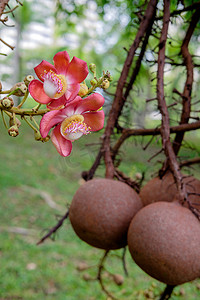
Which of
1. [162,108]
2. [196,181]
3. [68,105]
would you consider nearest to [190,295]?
[196,181]

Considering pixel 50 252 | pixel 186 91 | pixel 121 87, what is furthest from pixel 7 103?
pixel 50 252

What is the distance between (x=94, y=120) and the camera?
59 centimetres

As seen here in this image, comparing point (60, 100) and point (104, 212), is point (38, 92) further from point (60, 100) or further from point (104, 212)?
point (104, 212)

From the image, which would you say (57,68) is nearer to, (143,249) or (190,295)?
(143,249)

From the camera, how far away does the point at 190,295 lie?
2709mm

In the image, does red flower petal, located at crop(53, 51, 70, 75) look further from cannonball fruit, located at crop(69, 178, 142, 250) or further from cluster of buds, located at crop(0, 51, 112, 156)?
cannonball fruit, located at crop(69, 178, 142, 250)

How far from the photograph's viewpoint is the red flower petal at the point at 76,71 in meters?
0.54

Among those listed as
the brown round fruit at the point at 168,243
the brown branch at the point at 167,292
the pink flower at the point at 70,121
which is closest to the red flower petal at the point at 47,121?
the pink flower at the point at 70,121

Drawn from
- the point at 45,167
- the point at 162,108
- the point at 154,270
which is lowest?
the point at 45,167

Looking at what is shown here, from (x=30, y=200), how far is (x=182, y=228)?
367 cm

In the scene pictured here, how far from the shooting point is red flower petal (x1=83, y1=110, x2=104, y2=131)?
576mm

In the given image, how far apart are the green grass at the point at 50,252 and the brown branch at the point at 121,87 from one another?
250mm

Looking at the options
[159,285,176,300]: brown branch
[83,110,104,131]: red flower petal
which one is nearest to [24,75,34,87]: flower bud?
[83,110,104,131]: red flower petal

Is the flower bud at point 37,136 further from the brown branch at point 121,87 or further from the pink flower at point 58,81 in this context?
the brown branch at point 121,87
